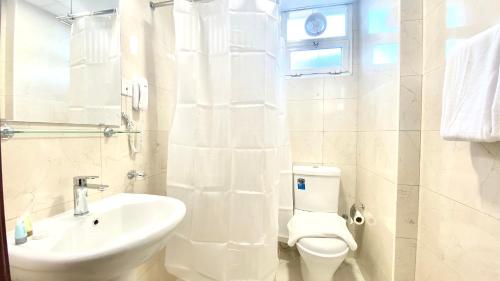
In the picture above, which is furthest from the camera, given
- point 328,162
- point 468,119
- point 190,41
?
point 328,162

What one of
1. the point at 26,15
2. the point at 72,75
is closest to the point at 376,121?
the point at 72,75

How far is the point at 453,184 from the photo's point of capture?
90cm

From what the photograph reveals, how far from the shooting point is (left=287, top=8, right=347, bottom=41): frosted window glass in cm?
201

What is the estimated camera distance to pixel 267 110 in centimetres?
115

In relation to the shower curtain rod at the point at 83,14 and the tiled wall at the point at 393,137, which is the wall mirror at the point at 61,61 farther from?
the tiled wall at the point at 393,137

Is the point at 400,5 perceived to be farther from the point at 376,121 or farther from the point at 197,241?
the point at 197,241

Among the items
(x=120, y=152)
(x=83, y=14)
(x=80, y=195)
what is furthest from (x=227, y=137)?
(x=83, y=14)

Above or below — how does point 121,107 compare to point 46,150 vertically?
above

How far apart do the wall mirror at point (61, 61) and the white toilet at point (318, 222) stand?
4.36 feet

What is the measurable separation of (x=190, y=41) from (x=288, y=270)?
1826mm

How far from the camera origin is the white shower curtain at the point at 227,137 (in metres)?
1.13

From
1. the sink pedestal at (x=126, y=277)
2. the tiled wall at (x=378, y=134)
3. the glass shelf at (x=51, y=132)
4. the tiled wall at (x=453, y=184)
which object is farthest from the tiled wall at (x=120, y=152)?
the tiled wall at (x=453, y=184)

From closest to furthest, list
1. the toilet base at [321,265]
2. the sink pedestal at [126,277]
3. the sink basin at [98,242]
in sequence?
the sink basin at [98,242]
the sink pedestal at [126,277]
the toilet base at [321,265]

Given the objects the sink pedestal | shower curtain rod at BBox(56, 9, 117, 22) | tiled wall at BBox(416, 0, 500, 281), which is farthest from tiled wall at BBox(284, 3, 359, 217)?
the sink pedestal
